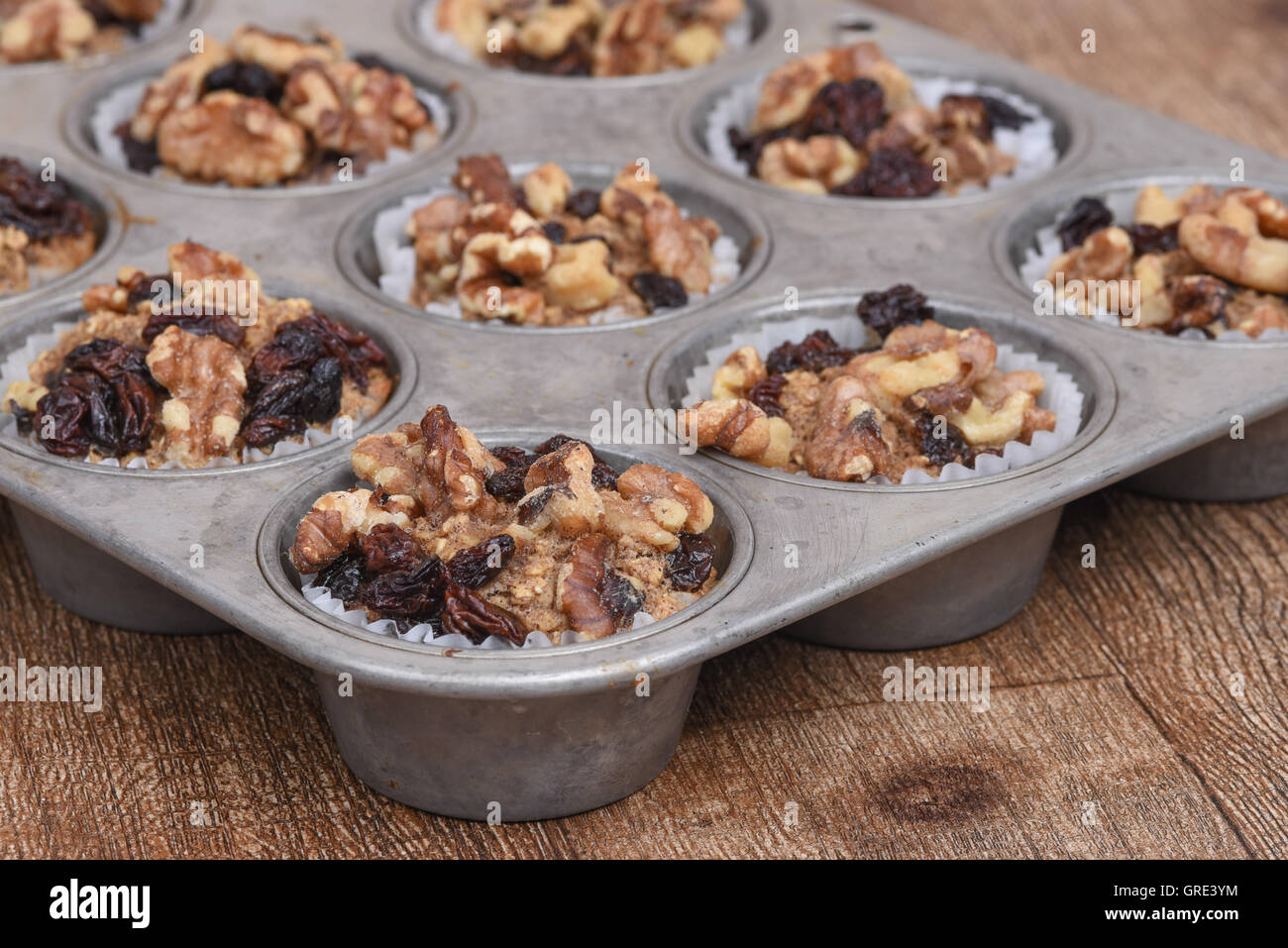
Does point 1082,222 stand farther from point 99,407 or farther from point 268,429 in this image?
point 99,407

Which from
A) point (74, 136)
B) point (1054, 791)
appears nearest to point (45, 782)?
point (1054, 791)

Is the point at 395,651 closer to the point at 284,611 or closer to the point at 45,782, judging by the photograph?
the point at 284,611

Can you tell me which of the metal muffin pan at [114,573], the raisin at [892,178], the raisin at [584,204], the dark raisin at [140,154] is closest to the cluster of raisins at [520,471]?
the metal muffin pan at [114,573]

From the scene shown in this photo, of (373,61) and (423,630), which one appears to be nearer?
(423,630)

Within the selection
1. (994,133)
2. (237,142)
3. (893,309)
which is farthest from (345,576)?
(994,133)

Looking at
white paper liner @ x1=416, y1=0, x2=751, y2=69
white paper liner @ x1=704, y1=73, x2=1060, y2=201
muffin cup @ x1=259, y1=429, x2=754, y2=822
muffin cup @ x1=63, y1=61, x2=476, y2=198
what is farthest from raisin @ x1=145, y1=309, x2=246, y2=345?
white paper liner @ x1=416, y1=0, x2=751, y2=69

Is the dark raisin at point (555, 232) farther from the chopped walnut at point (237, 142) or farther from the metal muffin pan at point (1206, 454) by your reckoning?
the metal muffin pan at point (1206, 454)
